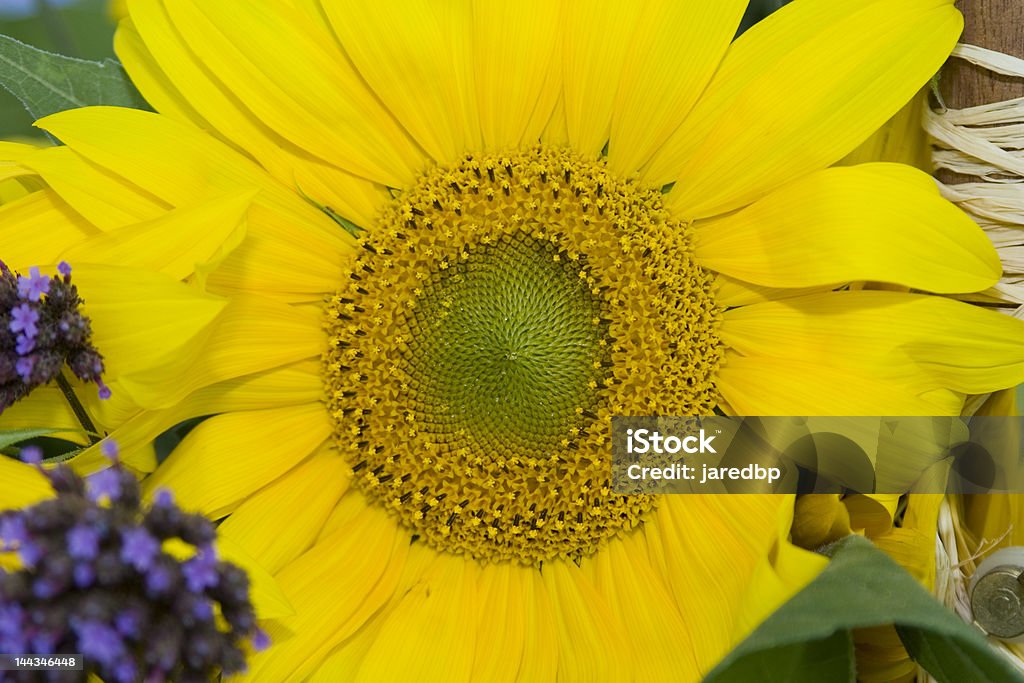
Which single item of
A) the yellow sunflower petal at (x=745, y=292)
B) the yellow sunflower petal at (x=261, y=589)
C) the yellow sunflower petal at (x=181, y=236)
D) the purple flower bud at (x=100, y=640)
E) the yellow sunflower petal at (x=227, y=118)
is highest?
the yellow sunflower petal at (x=227, y=118)

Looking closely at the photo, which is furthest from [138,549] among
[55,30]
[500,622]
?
[55,30]

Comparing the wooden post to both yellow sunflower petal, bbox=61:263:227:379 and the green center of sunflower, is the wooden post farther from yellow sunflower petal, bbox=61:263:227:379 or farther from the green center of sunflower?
yellow sunflower petal, bbox=61:263:227:379

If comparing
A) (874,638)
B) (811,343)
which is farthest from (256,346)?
(874,638)

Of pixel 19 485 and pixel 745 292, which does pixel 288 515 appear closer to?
pixel 19 485

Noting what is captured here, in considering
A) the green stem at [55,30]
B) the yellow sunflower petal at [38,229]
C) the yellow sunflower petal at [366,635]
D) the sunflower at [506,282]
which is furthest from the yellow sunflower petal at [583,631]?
the green stem at [55,30]

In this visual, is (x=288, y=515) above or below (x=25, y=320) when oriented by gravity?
below

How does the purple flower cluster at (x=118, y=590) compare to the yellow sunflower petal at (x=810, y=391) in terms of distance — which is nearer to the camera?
the purple flower cluster at (x=118, y=590)

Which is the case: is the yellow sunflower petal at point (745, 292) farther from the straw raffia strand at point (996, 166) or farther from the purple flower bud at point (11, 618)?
the purple flower bud at point (11, 618)

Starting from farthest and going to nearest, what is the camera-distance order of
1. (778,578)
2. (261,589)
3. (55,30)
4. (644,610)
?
(55,30), (644,610), (261,589), (778,578)

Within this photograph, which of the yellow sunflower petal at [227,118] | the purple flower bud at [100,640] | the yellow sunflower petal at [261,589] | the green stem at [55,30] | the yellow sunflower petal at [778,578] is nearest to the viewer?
the purple flower bud at [100,640]
